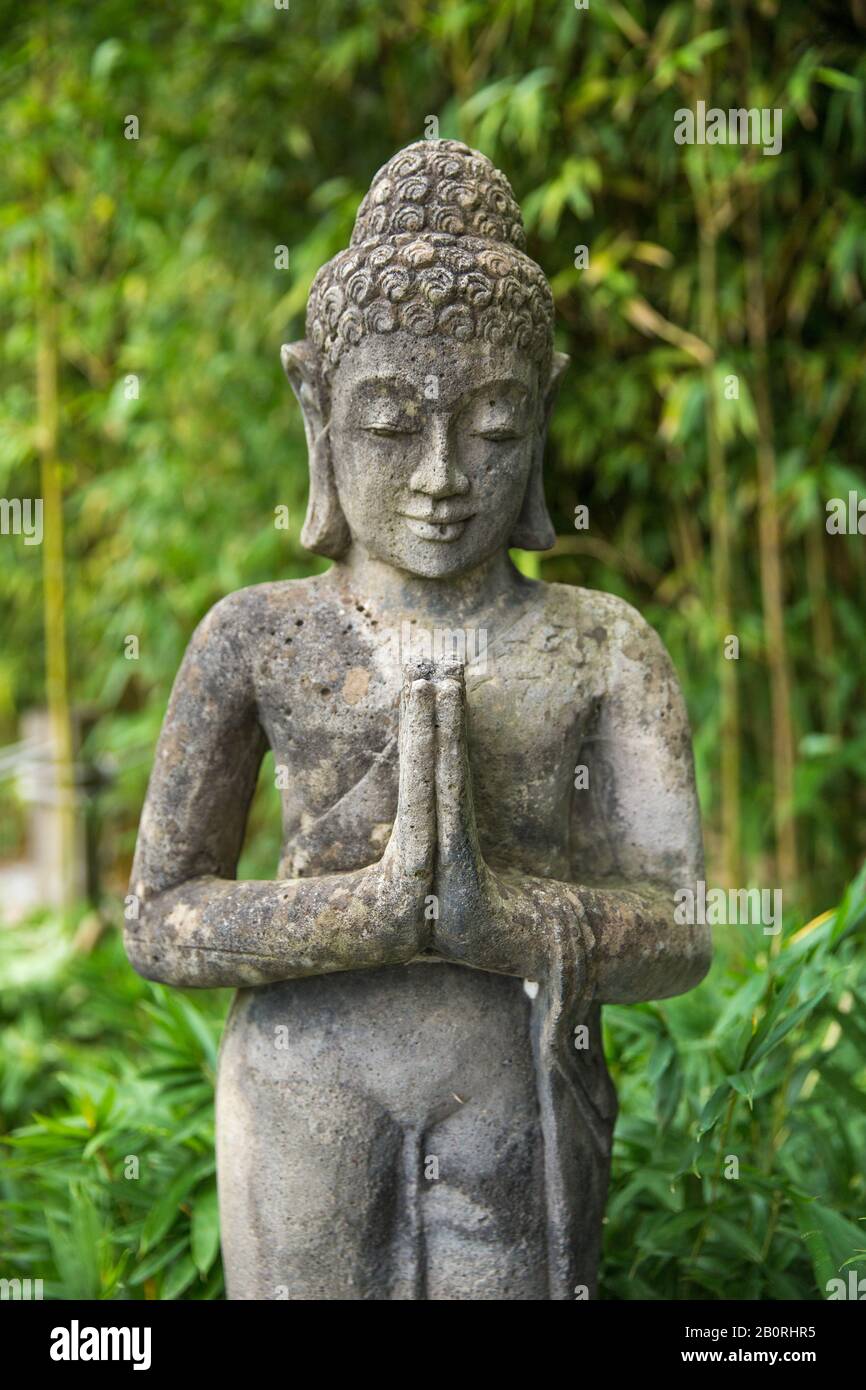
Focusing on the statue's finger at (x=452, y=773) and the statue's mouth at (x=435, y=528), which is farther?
the statue's mouth at (x=435, y=528)

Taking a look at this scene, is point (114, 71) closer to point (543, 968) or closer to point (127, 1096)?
point (127, 1096)

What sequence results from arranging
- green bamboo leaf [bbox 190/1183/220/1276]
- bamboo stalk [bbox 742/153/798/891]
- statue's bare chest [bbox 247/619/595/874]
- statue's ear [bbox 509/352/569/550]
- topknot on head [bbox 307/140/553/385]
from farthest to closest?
1. bamboo stalk [bbox 742/153/798/891]
2. green bamboo leaf [bbox 190/1183/220/1276]
3. statue's ear [bbox 509/352/569/550]
4. statue's bare chest [bbox 247/619/595/874]
5. topknot on head [bbox 307/140/553/385]

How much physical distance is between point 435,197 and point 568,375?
262 cm

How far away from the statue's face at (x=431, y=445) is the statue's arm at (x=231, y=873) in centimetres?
27

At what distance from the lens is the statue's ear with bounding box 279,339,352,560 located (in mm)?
2088

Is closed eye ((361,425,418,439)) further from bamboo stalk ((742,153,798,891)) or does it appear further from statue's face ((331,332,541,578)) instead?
bamboo stalk ((742,153,798,891))

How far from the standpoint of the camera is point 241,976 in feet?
6.45

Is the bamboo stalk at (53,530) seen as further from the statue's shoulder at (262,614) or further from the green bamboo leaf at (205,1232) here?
the statue's shoulder at (262,614)

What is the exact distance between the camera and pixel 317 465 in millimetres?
2117

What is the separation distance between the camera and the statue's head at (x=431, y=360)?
193cm

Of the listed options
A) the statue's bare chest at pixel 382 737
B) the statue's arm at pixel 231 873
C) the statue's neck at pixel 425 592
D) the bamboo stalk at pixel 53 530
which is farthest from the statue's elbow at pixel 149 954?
the bamboo stalk at pixel 53 530

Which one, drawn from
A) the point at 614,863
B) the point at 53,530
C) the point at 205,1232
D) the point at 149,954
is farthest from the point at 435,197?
the point at 53,530

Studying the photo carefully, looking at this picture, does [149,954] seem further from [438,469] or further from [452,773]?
[438,469]

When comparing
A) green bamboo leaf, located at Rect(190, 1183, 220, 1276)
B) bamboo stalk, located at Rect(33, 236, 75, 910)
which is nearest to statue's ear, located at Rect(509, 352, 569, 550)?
green bamboo leaf, located at Rect(190, 1183, 220, 1276)
